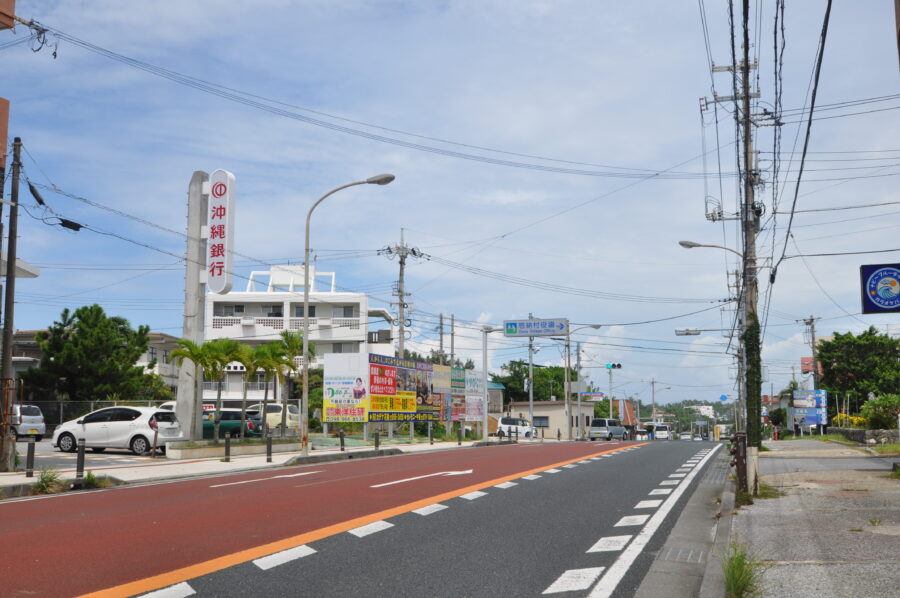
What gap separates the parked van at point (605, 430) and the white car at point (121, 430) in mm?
41582

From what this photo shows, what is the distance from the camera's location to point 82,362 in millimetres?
40656

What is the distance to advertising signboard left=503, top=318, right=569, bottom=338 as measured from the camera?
5844 centimetres

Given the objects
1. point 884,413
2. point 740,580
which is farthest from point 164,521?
point 884,413

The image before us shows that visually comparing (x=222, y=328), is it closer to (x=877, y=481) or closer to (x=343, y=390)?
(x=343, y=390)

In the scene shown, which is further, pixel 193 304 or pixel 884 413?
pixel 884 413

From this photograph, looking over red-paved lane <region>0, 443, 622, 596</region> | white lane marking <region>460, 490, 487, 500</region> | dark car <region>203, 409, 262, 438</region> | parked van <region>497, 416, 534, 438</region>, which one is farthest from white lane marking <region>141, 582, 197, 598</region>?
parked van <region>497, 416, 534, 438</region>

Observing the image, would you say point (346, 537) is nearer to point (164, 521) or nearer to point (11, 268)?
point (164, 521)

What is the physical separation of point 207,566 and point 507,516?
436 cm

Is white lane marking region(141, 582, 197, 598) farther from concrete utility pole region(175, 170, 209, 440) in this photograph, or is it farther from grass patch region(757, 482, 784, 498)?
concrete utility pole region(175, 170, 209, 440)

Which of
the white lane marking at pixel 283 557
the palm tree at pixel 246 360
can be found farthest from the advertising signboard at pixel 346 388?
the white lane marking at pixel 283 557

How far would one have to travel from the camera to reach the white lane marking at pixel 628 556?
6416mm

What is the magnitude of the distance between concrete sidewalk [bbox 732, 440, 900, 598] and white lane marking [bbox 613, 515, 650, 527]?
3.65 ft

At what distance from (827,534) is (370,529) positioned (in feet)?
16.1

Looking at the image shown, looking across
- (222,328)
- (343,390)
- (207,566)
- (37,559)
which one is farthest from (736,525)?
(222,328)
